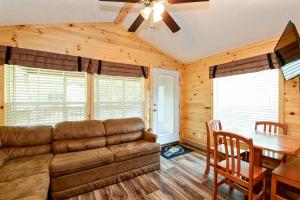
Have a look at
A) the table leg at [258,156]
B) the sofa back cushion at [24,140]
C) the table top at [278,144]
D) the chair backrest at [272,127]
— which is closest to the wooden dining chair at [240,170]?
the table leg at [258,156]

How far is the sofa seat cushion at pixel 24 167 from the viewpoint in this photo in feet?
5.73

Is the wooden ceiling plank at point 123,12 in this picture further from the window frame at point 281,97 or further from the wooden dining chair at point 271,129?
the wooden dining chair at point 271,129

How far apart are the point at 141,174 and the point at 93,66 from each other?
2299 millimetres

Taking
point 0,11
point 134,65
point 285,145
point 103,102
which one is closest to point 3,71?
point 0,11

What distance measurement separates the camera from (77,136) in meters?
2.62

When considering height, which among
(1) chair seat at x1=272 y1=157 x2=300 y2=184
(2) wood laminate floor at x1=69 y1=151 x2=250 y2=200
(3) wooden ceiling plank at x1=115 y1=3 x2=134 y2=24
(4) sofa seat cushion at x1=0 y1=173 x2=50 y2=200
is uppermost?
(3) wooden ceiling plank at x1=115 y1=3 x2=134 y2=24

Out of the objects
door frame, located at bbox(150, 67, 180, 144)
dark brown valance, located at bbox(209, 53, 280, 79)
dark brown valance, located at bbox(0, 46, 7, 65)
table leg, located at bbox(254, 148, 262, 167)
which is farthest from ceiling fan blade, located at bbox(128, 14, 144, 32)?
table leg, located at bbox(254, 148, 262, 167)

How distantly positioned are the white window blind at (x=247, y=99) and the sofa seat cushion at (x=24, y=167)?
10.7 ft

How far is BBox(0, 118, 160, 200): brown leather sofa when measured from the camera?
67.6 inches

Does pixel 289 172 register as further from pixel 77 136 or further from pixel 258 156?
pixel 77 136

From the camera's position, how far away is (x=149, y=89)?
13.1 ft

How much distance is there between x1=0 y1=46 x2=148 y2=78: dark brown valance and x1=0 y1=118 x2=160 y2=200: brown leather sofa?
1.08 meters

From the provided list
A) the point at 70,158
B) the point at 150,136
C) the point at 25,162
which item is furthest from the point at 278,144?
the point at 25,162

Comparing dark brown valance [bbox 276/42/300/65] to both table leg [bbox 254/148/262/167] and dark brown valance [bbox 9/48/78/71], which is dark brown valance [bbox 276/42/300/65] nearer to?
table leg [bbox 254/148/262/167]
